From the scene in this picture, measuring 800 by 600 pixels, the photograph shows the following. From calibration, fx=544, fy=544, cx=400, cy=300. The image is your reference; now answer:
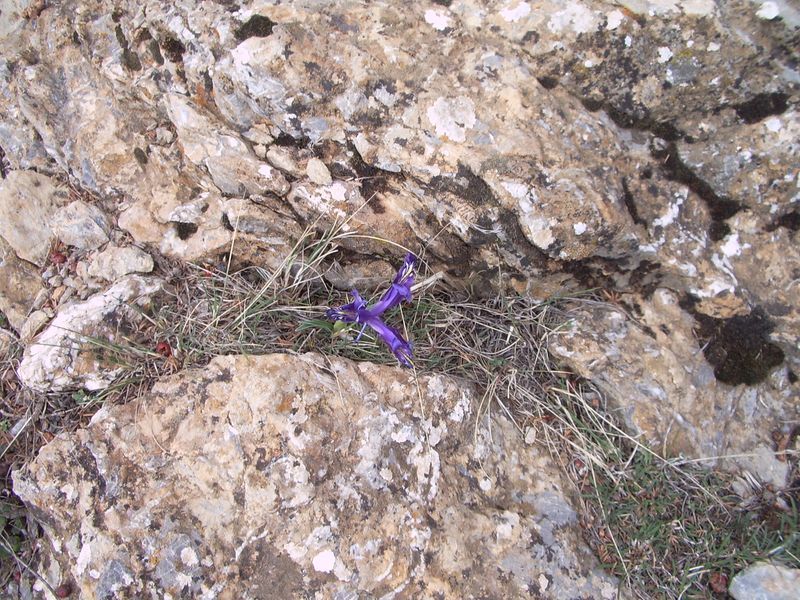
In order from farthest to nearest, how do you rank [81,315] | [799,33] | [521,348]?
[521,348]
[81,315]
[799,33]

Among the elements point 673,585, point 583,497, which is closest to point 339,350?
point 583,497

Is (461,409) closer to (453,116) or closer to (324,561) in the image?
(324,561)

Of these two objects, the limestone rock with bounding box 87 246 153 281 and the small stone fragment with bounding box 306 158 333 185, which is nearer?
the small stone fragment with bounding box 306 158 333 185

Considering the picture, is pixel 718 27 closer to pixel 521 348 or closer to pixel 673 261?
pixel 673 261

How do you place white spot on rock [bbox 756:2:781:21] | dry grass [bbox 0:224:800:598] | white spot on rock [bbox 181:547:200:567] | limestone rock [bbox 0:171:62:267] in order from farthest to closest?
limestone rock [bbox 0:171:62:267] → dry grass [bbox 0:224:800:598] → white spot on rock [bbox 756:2:781:21] → white spot on rock [bbox 181:547:200:567]

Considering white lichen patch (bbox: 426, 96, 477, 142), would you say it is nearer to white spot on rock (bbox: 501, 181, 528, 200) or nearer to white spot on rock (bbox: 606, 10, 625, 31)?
white spot on rock (bbox: 501, 181, 528, 200)

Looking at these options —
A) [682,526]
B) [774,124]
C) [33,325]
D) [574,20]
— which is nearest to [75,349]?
[33,325]

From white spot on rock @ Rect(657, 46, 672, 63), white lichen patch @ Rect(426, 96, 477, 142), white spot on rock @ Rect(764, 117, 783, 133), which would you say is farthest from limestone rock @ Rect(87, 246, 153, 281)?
white spot on rock @ Rect(764, 117, 783, 133)

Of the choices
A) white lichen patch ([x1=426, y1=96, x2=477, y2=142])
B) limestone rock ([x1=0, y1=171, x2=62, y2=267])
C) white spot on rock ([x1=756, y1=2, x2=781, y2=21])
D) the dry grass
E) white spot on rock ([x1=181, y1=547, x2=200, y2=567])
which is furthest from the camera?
limestone rock ([x1=0, y1=171, x2=62, y2=267])
